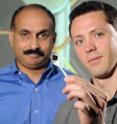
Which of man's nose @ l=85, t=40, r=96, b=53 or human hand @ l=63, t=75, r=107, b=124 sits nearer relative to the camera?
human hand @ l=63, t=75, r=107, b=124

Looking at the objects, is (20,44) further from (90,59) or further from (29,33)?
(90,59)

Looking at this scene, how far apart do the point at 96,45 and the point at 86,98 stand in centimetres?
35

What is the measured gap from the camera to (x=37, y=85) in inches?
58.0

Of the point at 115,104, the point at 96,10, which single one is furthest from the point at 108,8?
the point at 115,104

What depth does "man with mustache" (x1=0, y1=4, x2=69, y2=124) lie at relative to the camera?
141 cm

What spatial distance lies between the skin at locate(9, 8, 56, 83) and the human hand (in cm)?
72

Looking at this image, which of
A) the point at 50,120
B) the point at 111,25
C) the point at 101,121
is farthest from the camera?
the point at 50,120

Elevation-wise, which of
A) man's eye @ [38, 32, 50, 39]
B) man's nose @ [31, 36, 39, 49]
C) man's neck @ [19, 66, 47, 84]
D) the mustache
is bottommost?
man's neck @ [19, 66, 47, 84]

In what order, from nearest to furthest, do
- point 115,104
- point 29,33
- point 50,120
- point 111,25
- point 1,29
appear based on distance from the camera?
point 115,104, point 111,25, point 50,120, point 29,33, point 1,29

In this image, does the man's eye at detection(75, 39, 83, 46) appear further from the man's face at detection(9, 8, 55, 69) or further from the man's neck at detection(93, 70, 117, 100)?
the man's face at detection(9, 8, 55, 69)

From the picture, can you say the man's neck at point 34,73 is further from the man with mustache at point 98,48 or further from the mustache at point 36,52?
the man with mustache at point 98,48

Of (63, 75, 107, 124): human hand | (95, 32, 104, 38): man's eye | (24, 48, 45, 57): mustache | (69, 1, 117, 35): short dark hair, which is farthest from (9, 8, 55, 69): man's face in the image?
(63, 75, 107, 124): human hand

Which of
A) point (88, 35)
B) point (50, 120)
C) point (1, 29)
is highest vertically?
point (88, 35)

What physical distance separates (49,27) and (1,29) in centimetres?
54
